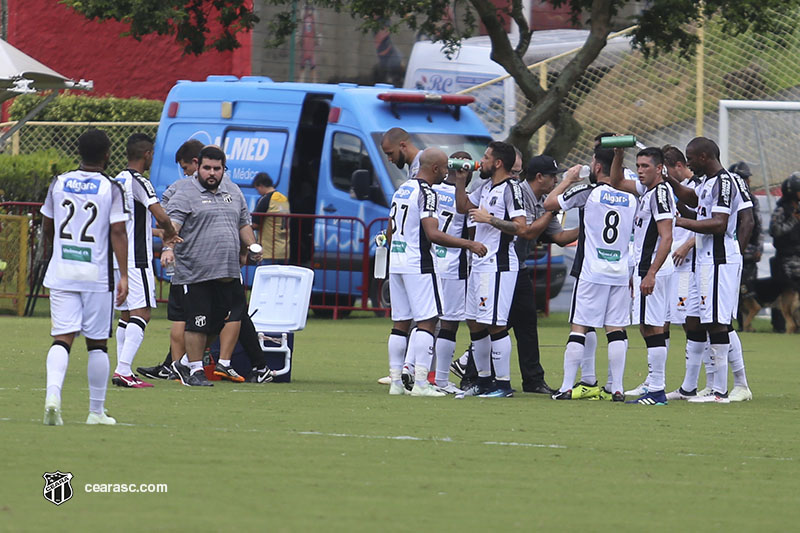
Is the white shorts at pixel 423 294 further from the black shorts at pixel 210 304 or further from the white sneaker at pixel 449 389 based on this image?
the black shorts at pixel 210 304

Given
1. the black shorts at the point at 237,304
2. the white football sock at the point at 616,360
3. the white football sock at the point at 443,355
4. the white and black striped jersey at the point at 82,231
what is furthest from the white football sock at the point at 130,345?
the white football sock at the point at 616,360

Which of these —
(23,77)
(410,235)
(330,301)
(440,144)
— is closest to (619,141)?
(410,235)

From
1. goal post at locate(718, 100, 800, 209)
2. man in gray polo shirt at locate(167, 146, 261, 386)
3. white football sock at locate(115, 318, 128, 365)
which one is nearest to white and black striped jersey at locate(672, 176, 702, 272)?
man in gray polo shirt at locate(167, 146, 261, 386)

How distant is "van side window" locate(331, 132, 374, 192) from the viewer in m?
20.2

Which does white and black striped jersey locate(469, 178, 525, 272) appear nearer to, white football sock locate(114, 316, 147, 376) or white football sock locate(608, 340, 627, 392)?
white football sock locate(608, 340, 627, 392)

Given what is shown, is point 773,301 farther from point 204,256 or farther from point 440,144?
point 204,256

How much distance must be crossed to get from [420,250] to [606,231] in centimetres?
141

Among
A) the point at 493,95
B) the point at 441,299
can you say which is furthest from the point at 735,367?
the point at 493,95

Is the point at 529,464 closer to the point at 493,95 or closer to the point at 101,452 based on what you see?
the point at 101,452

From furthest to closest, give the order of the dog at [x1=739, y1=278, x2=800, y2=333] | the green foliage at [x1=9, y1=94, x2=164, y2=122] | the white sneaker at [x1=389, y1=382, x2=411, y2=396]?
1. the green foliage at [x1=9, y1=94, x2=164, y2=122]
2. the dog at [x1=739, y1=278, x2=800, y2=333]
3. the white sneaker at [x1=389, y1=382, x2=411, y2=396]

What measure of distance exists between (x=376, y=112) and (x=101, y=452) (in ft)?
41.8

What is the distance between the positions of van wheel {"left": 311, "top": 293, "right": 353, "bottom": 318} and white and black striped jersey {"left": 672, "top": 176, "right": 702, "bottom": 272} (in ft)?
29.7

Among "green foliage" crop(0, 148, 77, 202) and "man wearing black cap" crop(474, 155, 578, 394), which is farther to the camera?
"green foliage" crop(0, 148, 77, 202)

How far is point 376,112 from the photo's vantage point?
20266mm
